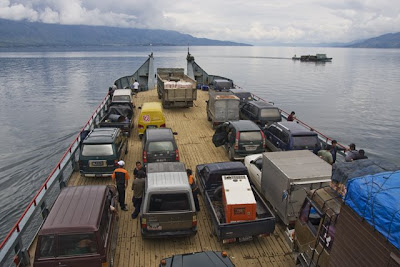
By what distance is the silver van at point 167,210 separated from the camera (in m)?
8.77

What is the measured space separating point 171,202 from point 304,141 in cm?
780

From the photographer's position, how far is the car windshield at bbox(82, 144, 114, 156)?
1305 cm

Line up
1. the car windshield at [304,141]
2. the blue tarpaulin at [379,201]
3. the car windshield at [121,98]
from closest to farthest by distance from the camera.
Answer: the blue tarpaulin at [379,201] < the car windshield at [304,141] < the car windshield at [121,98]

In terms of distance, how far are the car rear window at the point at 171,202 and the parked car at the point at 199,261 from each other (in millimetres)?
2340

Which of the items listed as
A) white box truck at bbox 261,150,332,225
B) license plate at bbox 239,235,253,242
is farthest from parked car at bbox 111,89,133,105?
license plate at bbox 239,235,253,242

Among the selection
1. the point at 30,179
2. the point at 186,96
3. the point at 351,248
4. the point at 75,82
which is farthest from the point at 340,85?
the point at 351,248

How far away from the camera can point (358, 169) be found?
22.7ft

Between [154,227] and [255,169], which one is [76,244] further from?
[255,169]

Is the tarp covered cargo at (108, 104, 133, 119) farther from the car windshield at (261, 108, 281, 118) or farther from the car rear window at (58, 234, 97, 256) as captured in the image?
the car rear window at (58, 234, 97, 256)

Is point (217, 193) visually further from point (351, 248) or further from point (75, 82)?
point (75, 82)

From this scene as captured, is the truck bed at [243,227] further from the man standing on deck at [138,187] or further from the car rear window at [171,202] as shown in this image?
the man standing on deck at [138,187]

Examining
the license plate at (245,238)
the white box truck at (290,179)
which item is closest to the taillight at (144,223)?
the license plate at (245,238)

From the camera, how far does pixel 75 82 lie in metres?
73.4

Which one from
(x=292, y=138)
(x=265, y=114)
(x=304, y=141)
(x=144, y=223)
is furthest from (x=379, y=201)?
(x=265, y=114)
